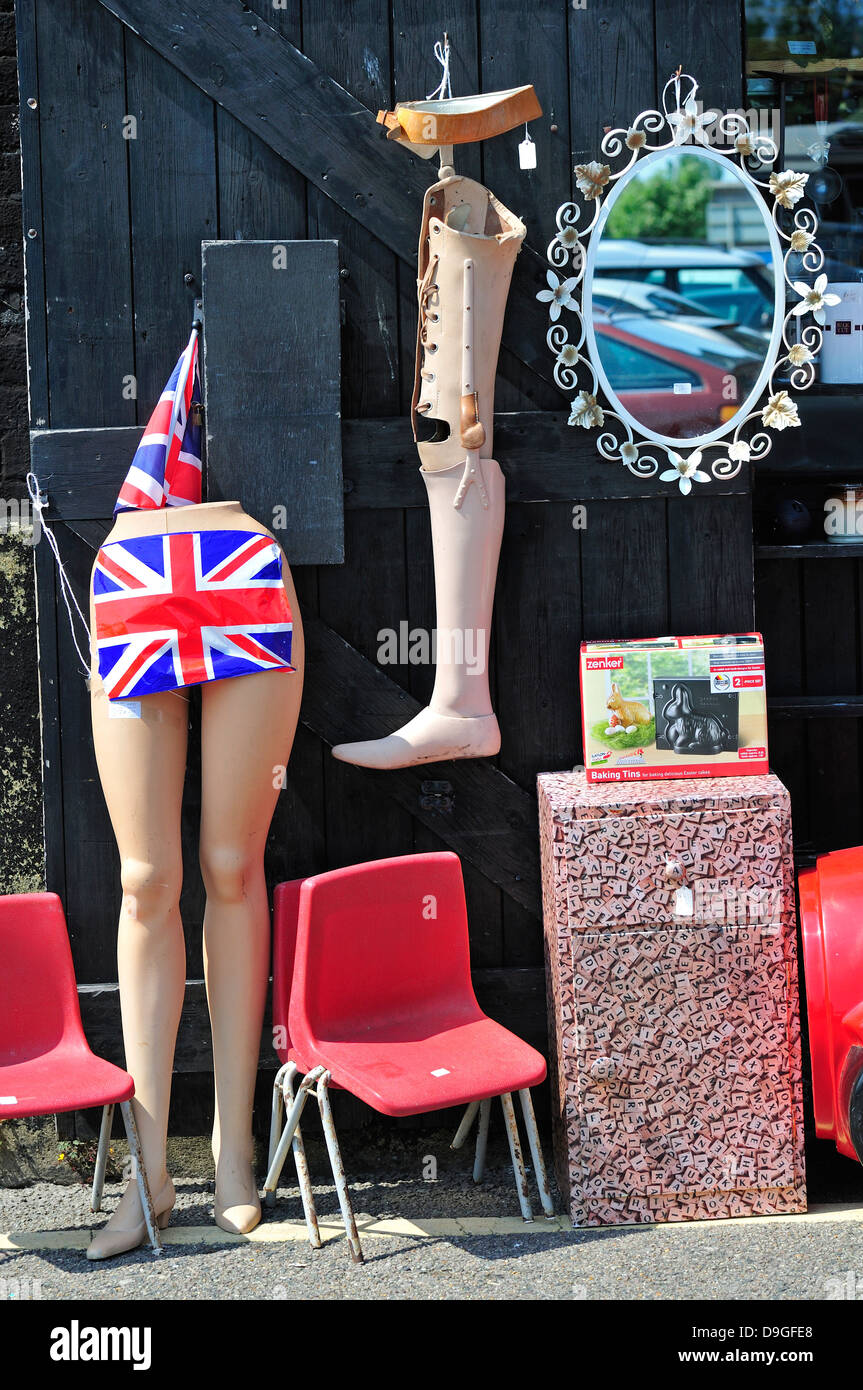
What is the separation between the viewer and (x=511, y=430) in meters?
3.72

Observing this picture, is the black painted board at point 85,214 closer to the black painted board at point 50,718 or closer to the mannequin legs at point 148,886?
the black painted board at point 50,718

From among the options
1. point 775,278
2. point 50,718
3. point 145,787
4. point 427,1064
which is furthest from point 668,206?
point 427,1064

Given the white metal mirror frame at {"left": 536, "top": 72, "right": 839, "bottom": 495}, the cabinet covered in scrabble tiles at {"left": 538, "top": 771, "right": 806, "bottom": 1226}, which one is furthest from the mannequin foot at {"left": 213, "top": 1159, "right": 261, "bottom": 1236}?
the white metal mirror frame at {"left": 536, "top": 72, "right": 839, "bottom": 495}

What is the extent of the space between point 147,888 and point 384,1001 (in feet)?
2.25

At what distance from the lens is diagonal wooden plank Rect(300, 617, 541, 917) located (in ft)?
12.3

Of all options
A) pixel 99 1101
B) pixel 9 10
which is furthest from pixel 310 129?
pixel 99 1101

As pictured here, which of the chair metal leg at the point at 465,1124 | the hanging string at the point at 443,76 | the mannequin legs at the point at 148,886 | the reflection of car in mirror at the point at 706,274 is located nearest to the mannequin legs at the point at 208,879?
the mannequin legs at the point at 148,886

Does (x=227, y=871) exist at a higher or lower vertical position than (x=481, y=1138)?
higher

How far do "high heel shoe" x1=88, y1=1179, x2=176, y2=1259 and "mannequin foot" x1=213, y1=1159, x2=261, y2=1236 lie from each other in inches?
5.4

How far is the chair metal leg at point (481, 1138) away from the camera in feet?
11.9

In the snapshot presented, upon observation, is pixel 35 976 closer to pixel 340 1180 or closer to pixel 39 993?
pixel 39 993

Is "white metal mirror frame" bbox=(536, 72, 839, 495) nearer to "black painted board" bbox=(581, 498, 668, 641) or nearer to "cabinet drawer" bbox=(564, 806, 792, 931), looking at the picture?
"black painted board" bbox=(581, 498, 668, 641)

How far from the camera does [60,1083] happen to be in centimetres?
320

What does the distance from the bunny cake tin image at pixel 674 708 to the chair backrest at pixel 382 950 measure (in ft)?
1.74
